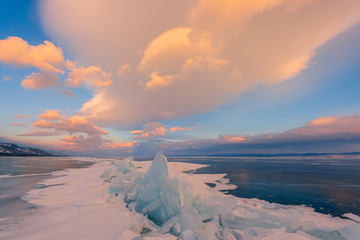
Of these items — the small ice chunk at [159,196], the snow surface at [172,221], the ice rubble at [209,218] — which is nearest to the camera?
the snow surface at [172,221]

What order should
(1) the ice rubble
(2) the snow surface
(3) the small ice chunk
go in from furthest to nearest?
1. (3) the small ice chunk
2. (1) the ice rubble
3. (2) the snow surface

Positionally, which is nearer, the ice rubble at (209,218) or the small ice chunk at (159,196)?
the ice rubble at (209,218)

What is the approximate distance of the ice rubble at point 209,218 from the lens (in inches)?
167

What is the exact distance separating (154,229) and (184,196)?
140cm

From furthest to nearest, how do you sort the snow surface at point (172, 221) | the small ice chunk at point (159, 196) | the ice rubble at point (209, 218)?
the small ice chunk at point (159, 196), the ice rubble at point (209, 218), the snow surface at point (172, 221)

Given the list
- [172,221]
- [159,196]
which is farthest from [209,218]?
[159,196]

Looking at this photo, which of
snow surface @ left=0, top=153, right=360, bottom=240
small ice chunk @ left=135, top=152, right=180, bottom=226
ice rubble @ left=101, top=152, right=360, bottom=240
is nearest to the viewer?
snow surface @ left=0, top=153, right=360, bottom=240

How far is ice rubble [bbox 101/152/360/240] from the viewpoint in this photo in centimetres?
425

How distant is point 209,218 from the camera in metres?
5.52

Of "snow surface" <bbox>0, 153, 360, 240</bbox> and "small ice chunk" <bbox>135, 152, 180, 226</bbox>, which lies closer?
"snow surface" <bbox>0, 153, 360, 240</bbox>

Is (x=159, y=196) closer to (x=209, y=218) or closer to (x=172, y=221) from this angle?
(x=172, y=221)

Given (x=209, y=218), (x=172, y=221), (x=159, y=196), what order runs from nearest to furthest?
(x=172, y=221)
(x=209, y=218)
(x=159, y=196)

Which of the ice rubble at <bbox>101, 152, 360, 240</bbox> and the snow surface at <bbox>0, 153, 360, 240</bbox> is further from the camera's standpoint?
the ice rubble at <bbox>101, 152, 360, 240</bbox>

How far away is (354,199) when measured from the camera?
8.48m
